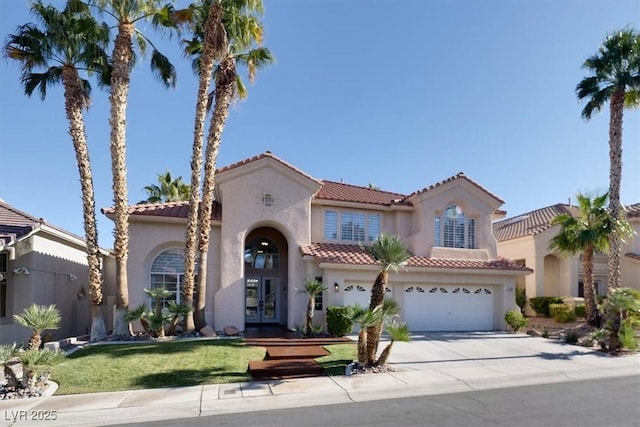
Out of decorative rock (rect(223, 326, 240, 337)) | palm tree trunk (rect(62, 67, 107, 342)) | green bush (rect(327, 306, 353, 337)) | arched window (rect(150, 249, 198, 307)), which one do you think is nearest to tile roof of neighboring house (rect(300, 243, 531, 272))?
green bush (rect(327, 306, 353, 337))

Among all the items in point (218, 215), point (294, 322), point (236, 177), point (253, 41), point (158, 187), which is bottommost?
point (294, 322)

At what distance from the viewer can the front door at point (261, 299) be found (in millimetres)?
21453

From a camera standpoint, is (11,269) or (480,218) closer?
(11,269)

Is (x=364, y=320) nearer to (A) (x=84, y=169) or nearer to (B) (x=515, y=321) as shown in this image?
(B) (x=515, y=321)

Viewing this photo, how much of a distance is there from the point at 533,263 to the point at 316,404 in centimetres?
2111

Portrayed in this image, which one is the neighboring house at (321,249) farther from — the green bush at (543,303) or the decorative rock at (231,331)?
the green bush at (543,303)

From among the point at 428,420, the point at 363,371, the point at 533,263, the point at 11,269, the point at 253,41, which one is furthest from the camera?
the point at 533,263

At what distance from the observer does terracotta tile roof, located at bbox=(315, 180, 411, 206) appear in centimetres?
2061

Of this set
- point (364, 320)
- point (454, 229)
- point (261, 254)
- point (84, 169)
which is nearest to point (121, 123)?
point (84, 169)

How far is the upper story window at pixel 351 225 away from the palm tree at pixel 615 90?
38.6 ft

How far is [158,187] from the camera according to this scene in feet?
125

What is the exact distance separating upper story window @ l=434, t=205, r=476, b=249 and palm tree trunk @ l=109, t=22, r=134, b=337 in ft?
48.9

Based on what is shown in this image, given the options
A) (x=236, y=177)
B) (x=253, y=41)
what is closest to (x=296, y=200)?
(x=236, y=177)

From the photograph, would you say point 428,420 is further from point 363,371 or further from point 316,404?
point 363,371
